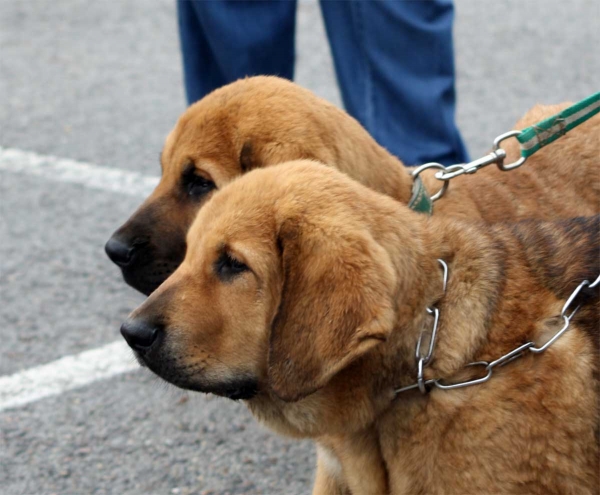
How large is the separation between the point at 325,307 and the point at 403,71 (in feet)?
8.18

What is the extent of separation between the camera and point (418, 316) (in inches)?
110

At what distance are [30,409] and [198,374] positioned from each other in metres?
1.47

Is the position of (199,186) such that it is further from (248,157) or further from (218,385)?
(218,385)

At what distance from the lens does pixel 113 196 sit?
19.7ft

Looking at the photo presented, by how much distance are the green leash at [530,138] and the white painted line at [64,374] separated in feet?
4.98

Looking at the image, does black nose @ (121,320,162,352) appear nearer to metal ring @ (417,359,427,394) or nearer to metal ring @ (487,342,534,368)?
metal ring @ (417,359,427,394)

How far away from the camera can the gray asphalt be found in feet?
12.3

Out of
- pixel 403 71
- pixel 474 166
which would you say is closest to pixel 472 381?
pixel 474 166

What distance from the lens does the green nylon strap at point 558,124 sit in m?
3.56

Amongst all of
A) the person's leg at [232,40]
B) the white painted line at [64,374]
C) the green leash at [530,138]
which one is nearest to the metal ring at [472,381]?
the green leash at [530,138]

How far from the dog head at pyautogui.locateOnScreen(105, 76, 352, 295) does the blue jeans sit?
1113 mm

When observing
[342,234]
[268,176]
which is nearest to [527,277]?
[342,234]

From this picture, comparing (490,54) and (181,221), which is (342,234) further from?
(490,54)

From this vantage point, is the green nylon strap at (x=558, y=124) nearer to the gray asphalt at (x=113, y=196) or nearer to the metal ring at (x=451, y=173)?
the metal ring at (x=451, y=173)
